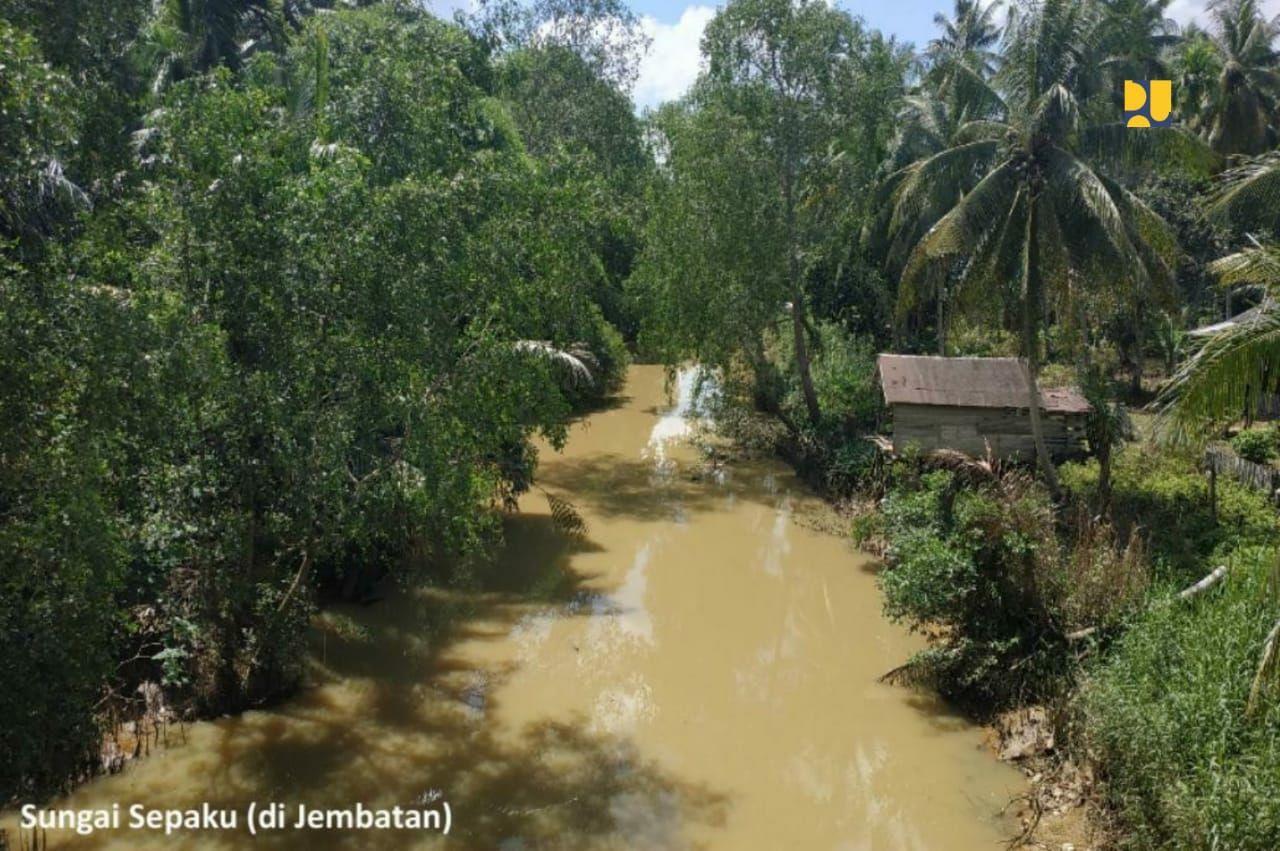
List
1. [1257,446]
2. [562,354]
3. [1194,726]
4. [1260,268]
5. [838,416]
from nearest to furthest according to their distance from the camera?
1. [1260,268]
2. [1194,726]
3. [562,354]
4. [1257,446]
5. [838,416]

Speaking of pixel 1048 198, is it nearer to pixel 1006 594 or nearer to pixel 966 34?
pixel 1006 594

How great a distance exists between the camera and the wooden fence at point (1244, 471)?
14.3 metres

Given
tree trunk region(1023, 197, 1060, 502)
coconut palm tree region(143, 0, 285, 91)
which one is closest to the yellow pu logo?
tree trunk region(1023, 197, 1060, 502)

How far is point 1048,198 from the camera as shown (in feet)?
46.5

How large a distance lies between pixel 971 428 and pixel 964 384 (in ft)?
2.69

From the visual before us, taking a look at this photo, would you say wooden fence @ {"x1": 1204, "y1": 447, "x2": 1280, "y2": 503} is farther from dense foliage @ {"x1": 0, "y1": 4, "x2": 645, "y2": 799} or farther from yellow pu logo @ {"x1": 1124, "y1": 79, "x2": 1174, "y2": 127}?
dense foliage @ {"x1": 0, "y1": 4, "x2": 645, "y2": 799}

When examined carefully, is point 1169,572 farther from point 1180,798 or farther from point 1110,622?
point 1180,798

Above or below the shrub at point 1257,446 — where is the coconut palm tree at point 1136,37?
above

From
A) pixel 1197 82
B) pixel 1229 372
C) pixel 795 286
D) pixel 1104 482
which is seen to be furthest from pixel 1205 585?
pixel 1197 82

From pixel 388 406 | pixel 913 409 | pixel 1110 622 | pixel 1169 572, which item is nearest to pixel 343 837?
pixel 388 406

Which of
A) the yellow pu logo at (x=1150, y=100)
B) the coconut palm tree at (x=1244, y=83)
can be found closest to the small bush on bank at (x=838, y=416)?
the yellow pu logo at (x=1150, y=100)

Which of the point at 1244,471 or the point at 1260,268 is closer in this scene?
the point at 1260,268

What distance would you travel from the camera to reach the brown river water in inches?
345

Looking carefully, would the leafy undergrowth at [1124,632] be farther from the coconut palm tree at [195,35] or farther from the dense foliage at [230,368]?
the coconut palm tree at [195,35]
